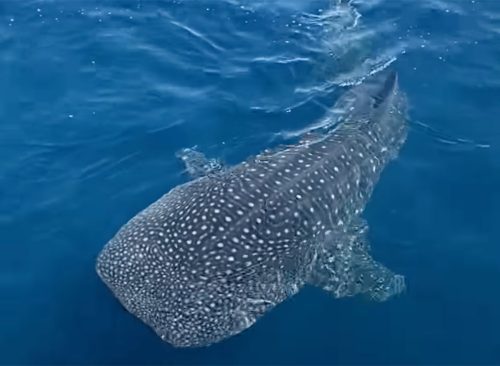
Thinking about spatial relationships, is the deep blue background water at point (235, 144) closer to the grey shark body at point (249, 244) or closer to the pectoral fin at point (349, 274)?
the pectoral fin at point (349, 274)

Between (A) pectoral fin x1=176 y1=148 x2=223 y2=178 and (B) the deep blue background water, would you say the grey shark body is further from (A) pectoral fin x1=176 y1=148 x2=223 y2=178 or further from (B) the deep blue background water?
(A) pectoral fin x1=176 y1=148 x2=223 y2=178

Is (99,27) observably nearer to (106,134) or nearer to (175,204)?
(106,134)

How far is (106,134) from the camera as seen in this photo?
11219 millimetres

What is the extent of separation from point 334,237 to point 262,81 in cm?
453

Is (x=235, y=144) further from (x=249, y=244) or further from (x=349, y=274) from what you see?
(x=249, y=244)

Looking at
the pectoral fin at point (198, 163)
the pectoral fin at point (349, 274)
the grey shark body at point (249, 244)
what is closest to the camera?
the grey shark body at point (249, 244)

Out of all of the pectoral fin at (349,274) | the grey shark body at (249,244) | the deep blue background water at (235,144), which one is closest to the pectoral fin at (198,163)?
the deep blue background water at (235,144)

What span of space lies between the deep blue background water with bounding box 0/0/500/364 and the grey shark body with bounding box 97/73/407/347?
52 cm

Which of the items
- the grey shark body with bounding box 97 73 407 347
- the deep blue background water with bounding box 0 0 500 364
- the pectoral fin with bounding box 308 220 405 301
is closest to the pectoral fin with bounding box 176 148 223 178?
the deep blue background water with bounding box 0 0 500 364

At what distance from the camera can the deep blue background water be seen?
8336 millimetres

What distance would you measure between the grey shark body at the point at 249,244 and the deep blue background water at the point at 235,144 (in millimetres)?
→ 516

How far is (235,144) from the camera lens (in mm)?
10953

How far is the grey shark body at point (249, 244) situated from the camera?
290 inches

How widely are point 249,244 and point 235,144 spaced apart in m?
3.52
